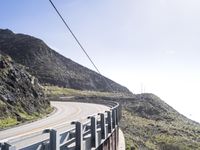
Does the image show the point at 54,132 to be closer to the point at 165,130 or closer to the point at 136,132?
the point at 136,132

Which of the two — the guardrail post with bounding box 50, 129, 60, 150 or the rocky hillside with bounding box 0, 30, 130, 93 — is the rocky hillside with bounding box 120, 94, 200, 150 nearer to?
the guardrail post with bounding box 50, 129, 60, 150

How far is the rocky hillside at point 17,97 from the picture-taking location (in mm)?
39062

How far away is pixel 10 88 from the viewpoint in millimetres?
44344

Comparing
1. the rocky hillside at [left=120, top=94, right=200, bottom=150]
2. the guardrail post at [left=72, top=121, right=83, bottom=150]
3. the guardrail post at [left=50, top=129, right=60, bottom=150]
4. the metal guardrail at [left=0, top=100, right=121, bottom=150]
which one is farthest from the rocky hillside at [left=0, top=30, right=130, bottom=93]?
the guardrail post at [left=50, top=129, right=60, bottom=150]

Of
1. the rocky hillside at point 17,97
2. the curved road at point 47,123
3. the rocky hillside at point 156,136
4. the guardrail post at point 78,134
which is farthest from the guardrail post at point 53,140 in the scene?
the rocky hillside at point 156,136

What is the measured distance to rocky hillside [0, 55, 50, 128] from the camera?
39062mm

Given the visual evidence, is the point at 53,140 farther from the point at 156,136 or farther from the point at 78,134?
the point at 156,136

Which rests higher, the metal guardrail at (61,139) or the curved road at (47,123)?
the metal guardrail at (61,139)

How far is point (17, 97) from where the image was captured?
44.4 m

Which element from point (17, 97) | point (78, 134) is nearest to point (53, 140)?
point (78, 134)

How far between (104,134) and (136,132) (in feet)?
148

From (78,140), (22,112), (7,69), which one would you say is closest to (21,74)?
(7,69)

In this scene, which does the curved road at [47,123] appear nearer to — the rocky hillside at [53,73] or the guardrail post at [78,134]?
the guardrail post at [78,134]

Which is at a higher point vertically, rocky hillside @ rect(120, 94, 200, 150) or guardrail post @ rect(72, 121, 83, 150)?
guardrail post @ rect(72, 121, 83, 150)
